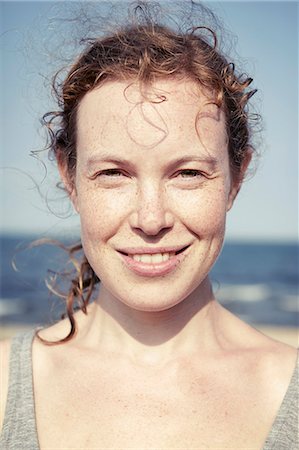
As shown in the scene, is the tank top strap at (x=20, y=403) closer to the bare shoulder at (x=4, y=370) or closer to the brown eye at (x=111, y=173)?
the bare shoulder at (x=4, y=370)

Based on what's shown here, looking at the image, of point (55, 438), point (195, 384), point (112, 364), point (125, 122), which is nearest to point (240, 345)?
point (195, 384)

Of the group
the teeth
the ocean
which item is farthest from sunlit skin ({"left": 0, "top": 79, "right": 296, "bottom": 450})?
the ocean

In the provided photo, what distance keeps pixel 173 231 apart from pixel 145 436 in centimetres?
71

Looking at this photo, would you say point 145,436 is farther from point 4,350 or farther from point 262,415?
point 4,350

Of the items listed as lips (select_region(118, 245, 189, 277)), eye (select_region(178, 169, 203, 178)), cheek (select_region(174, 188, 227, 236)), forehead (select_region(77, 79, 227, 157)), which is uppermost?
forehead (select_region(77, 79, 227, 157))

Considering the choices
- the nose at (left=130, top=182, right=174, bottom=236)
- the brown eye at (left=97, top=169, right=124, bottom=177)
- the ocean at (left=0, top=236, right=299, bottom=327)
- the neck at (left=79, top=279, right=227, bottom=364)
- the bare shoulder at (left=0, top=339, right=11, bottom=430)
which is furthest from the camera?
the ocean at (left=0, top=236, right=299, bottom=327)

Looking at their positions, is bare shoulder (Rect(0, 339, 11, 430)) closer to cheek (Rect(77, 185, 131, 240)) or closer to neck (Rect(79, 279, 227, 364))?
neck (Rect(79, 279, 227, 364))

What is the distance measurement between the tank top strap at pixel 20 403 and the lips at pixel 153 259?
59cm

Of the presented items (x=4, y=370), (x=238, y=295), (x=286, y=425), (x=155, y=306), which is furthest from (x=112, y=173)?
(x=238, y=295)

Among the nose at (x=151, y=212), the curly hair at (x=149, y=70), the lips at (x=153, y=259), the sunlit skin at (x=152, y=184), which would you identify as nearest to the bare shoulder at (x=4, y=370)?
the curly hair at (x=149, y=70)

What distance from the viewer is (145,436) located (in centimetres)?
239

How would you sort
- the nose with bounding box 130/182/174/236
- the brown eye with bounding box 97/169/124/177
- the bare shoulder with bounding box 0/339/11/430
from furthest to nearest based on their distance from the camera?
the bare shoulder with bounding box 0/339/11/430 < the brown eye with bounding box 97/169/124/177 < the nose with bounding box 130/182/174/236

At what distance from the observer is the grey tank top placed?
235 centimetres

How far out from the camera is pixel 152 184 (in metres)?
2.28
